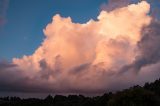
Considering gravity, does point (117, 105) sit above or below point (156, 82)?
below

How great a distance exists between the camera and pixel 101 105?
563 feet

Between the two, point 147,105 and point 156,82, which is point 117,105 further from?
point 156,82

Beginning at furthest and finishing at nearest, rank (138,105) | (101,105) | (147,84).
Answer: (147,84) < (101,105) < (138,105)

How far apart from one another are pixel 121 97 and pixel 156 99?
7.71m

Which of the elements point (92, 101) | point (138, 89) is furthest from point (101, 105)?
point (138, 89)

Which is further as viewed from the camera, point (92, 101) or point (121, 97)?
point (92, 101)

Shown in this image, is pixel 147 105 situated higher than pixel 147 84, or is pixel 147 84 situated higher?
pixel 147 84

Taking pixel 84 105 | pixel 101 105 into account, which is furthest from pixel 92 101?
pixel 101 105

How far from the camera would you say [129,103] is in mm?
85375

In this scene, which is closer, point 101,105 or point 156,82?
point 101,105

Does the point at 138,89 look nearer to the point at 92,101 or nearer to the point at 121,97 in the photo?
the point at 121,97

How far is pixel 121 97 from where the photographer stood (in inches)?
3408

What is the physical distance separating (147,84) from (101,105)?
98.8 ft

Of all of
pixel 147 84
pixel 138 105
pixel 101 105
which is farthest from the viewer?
pixel 147 84
